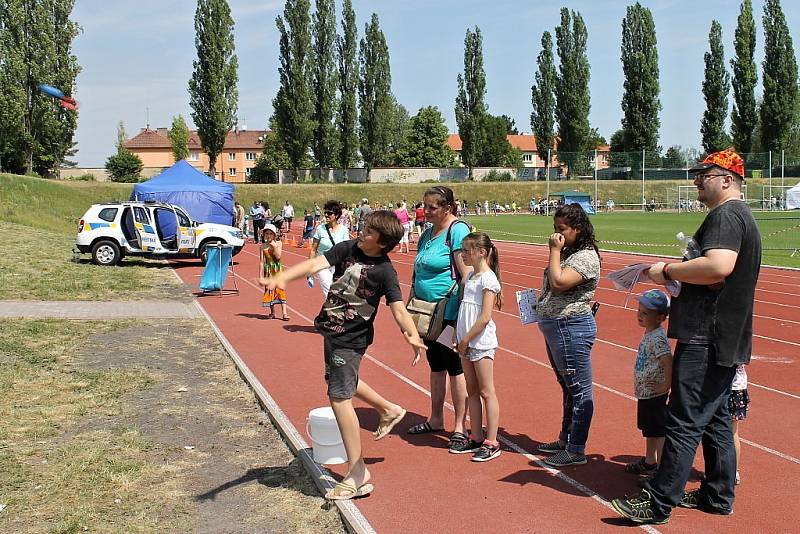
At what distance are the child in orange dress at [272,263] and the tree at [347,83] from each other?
5534 centimetres

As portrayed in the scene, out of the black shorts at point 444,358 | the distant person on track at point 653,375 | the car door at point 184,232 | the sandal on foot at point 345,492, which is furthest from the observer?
the car door at point 184,232

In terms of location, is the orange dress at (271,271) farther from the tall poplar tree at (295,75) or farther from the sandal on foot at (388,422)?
the tall poplar tree at (295,75)

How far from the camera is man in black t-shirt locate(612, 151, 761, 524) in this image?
4.30 m

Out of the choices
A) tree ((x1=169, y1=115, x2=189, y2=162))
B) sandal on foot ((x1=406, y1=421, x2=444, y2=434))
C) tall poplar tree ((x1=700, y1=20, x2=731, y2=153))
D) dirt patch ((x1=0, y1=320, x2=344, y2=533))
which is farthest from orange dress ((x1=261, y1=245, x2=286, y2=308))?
tree ((x1=169, y1=115, x2=189, y2=162))

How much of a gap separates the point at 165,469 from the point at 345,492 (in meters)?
1.50

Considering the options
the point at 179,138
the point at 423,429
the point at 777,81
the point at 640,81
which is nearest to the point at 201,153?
the point at 179,138

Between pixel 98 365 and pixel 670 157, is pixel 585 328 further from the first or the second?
pixel 670 157

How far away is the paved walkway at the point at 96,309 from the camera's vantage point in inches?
496

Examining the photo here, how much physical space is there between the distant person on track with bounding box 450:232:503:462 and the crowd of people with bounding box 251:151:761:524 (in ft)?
0.03

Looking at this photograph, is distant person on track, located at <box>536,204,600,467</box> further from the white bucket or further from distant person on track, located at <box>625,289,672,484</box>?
the white bucket

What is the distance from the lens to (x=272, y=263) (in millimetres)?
13695

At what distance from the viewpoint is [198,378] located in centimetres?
847

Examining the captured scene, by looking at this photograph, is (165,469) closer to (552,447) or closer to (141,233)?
(552,447)

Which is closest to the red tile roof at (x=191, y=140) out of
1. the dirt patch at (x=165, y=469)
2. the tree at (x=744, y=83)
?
the tree at (x=744, y=83)
